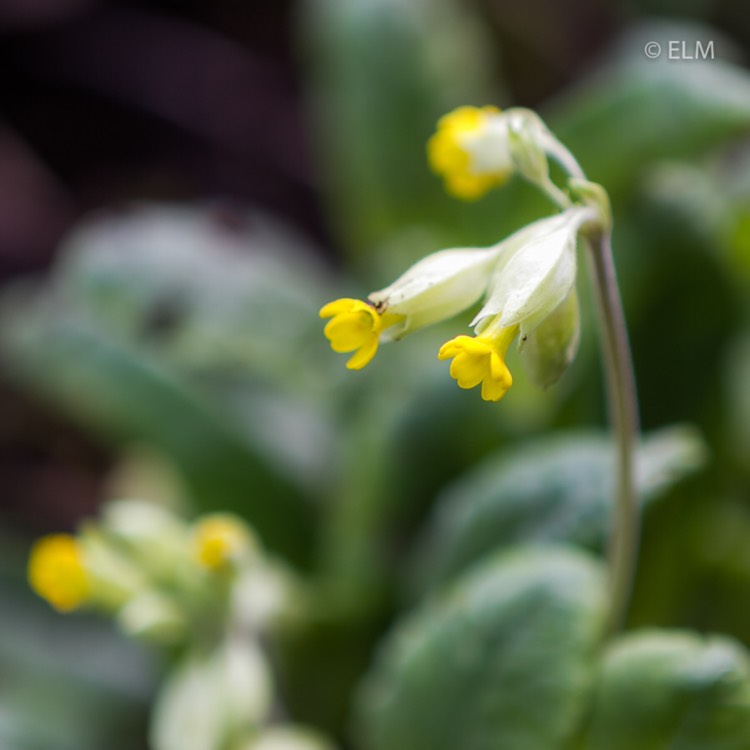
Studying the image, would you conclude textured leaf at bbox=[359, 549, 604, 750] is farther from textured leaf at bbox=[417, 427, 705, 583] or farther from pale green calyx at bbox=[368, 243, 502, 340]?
pale green calyx at bbox=[368, 243, 502, 340]

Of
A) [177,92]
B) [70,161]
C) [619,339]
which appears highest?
[177,92]

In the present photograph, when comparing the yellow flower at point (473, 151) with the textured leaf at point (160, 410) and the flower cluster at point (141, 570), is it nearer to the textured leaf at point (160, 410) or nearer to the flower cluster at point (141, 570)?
the flower cluster at point (141, 570)

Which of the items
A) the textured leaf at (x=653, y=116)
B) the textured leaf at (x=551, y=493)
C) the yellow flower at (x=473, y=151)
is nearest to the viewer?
the yellow flower at (x=473, y=151)

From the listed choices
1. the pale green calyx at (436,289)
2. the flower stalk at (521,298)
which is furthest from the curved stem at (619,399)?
the pale green calyx at (436,289)

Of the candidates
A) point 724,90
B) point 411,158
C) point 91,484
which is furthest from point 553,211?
point 91,484

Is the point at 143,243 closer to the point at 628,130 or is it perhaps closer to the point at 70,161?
the point at 628,130

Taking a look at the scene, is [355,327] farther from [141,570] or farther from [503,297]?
[141,570]

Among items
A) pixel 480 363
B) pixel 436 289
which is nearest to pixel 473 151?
pixel 436 289
